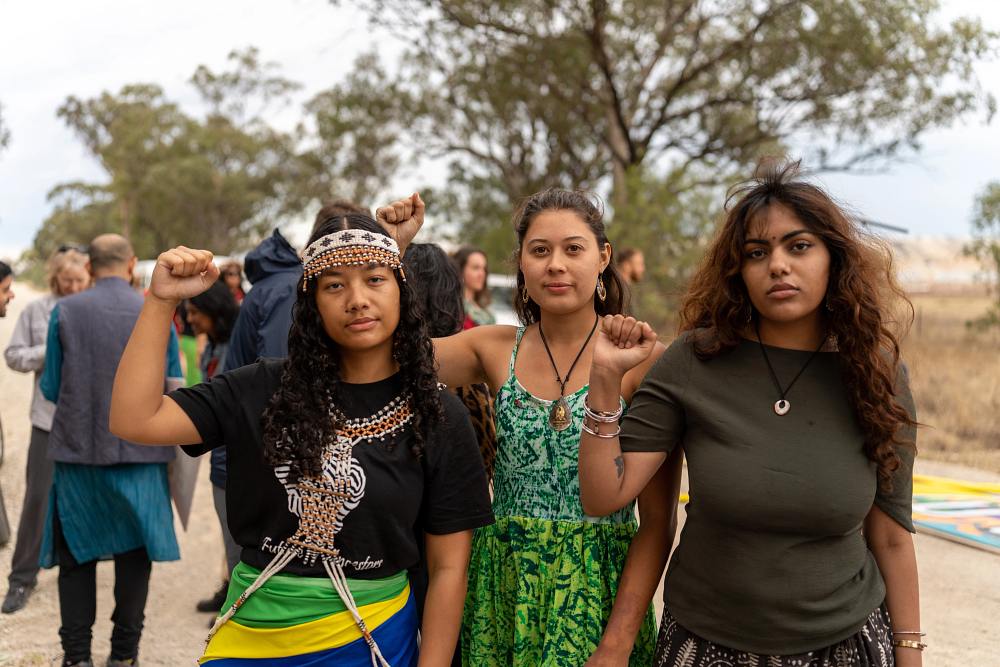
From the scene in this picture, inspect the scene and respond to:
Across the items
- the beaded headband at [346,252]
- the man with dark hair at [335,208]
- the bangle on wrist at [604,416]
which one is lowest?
the bangle on wrist at [604,416]

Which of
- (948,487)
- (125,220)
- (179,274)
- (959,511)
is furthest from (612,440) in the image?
(125,220)

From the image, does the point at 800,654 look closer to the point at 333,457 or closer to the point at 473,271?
the point at 333,457

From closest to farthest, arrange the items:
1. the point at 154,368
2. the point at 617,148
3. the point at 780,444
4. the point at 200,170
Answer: the point at 154,368
the point at 780,444
the point at 617,148
the point at 200,170

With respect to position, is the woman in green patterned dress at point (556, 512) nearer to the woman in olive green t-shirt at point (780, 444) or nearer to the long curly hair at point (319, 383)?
the woman in olive green t-shirt at point (780, 444)

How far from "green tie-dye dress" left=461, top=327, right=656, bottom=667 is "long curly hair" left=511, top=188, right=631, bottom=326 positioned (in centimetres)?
36

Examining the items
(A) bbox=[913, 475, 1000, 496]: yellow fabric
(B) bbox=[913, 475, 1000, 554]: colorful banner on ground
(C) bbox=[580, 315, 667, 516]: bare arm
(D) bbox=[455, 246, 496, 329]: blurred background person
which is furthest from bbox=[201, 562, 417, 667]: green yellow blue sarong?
(A) bbox=[913, 475, 1000, 496]: yellow fabric

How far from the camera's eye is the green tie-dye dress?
198 cm

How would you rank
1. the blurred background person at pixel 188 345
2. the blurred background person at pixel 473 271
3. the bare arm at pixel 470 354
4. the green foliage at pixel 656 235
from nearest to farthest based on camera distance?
1. the bare arm at pixel 470 354
2. the blurred background person at pixel 473 271
3. the blurred background person at pixel 188 345
4. the green foliage at pixel 656 235

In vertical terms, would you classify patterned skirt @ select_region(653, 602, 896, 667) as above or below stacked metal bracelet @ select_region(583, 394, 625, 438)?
below

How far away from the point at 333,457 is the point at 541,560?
0.69 m

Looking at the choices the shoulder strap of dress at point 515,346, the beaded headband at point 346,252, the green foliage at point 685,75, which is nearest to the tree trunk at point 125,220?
the green foliage at point 685,75

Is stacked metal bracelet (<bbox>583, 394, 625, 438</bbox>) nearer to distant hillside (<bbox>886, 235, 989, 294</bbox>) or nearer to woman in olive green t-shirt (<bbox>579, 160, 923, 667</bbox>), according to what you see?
woman in olive green t-shirt (<bbox>579, 160, 923, 667</bbox>)

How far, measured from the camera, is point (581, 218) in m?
2.20

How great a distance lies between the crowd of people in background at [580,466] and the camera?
167 centimetres
